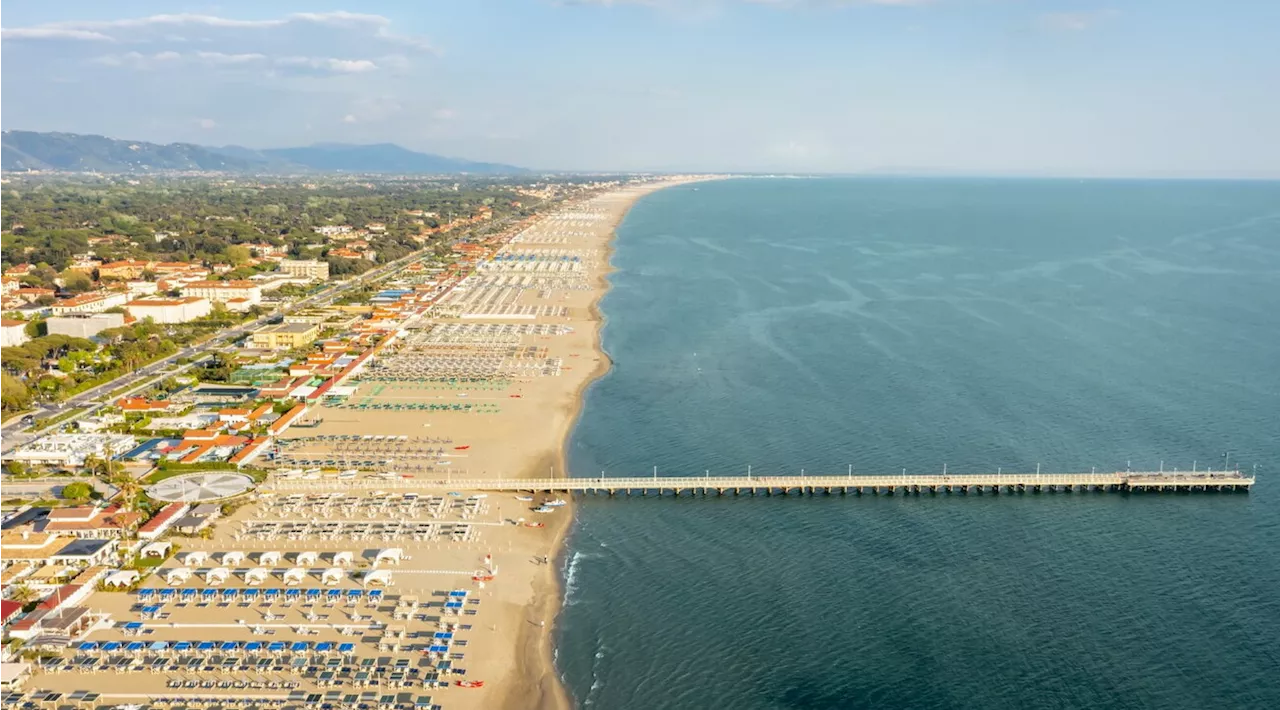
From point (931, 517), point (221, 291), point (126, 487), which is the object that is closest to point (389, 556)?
point (126, 487)

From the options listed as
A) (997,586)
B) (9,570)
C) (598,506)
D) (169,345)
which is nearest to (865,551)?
(997,586)

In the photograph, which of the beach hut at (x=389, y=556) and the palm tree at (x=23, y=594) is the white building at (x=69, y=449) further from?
→ the beach hut at (x=389, y=556)

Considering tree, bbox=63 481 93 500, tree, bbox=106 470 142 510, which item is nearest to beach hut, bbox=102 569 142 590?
tree, bbox=106 470 142 510

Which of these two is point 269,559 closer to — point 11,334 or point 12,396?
point 12,396

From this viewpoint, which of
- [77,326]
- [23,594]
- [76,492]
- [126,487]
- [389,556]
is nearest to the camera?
[23,594]

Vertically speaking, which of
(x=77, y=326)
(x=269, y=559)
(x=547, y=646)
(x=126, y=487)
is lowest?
(x=547, y=646)

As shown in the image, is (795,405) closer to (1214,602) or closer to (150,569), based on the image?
(1214,602)
